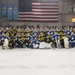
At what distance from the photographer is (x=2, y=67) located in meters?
7.82

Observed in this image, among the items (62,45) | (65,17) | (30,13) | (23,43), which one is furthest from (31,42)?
(65,17)

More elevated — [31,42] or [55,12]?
[55,12]

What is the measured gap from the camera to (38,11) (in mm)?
19094

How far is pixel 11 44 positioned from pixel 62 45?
10.5ft

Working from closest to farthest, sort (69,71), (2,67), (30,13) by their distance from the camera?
(69,71) → (2,67) → (30,13)

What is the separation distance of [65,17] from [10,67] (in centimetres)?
1290

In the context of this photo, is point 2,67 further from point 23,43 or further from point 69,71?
point 23,43

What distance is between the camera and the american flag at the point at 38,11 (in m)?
19.0

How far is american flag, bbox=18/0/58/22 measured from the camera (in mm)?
18969

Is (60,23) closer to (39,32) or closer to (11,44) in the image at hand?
(39,32)

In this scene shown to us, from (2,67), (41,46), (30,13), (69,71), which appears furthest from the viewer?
(30,13)

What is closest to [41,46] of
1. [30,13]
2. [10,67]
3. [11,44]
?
[11,44]

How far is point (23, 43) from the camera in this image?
48.9 ft

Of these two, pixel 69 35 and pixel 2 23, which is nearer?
pixel 69 35
